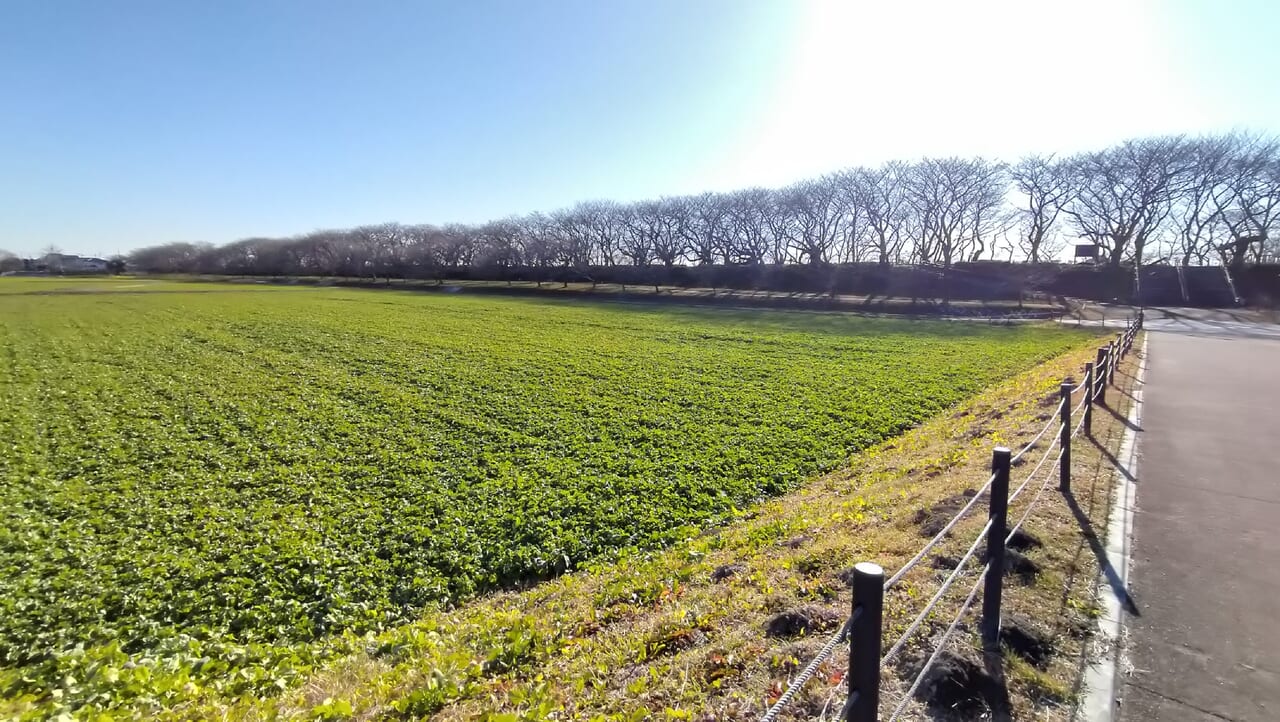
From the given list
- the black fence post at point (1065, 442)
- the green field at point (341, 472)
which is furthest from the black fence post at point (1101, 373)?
the black fence post at point (1065, 442)

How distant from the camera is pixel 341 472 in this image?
1020cm

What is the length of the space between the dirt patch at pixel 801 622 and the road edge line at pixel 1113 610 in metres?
1.58

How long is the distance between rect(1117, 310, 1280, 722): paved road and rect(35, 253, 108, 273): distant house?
7417 inches

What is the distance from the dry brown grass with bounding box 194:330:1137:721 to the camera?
3.83 meters

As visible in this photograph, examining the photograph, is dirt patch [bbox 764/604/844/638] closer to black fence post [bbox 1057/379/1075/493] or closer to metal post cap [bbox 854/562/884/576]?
metal post cap [bbox 854/562/884/576]

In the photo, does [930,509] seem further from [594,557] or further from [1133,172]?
[1133,172]

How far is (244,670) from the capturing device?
5.07 m

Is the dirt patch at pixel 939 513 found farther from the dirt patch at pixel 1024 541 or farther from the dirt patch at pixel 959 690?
the dirt patch at pixel 959 690

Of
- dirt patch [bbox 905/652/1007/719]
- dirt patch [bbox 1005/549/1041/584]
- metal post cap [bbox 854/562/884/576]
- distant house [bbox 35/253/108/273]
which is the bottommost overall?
dirt patch [bbox 905/652/1007/719]

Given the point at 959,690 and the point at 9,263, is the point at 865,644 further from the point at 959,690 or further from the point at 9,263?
the point at 9,263

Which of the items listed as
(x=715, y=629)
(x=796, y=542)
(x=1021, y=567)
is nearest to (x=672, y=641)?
(x=715, y=629)

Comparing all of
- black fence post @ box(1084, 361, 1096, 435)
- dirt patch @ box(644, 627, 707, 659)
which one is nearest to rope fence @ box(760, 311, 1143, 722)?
dirt patch @ box(644, 627, 707, 659)

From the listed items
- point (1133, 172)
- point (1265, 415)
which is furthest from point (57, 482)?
point (1133, 172)

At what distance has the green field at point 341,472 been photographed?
235 inches
